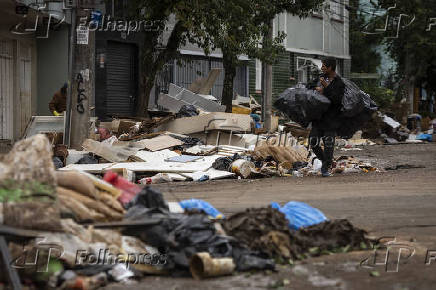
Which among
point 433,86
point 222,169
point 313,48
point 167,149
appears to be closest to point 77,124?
point 167,149

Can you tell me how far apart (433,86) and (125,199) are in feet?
148

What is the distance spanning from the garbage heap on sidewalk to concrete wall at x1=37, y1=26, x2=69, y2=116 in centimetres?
1850

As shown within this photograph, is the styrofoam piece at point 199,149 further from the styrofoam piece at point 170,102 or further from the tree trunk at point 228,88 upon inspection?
the tree trunk at point 228,88

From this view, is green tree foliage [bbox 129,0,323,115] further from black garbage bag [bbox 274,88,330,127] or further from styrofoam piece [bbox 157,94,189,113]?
black garbage bag [bbox 274,88,330,127]

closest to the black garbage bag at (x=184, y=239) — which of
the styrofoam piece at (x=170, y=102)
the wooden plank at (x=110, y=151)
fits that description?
the wooden plank at (x=110, y=151)

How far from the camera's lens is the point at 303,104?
13.8 m

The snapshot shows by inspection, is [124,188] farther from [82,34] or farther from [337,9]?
[337,9]

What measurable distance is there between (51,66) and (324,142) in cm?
1295

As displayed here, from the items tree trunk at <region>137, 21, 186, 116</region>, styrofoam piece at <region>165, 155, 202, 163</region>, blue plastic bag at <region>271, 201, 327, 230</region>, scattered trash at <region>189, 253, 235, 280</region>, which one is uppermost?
tree trunk at <region>137, 21, 186, 116</region>

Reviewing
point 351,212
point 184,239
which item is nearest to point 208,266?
point 184,239

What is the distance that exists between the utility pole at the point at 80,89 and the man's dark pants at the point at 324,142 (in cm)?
499

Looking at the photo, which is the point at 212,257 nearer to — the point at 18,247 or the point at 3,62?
the point at 18,247

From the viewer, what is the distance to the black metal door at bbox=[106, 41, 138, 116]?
26.9 meters

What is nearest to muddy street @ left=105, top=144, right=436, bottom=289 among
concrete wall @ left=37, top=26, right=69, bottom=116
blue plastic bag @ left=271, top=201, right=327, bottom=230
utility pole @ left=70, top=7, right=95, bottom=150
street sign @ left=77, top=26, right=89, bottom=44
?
blue plastic bag @ left=271, top=201, right=327, bottom=230
